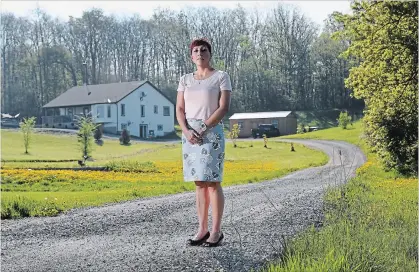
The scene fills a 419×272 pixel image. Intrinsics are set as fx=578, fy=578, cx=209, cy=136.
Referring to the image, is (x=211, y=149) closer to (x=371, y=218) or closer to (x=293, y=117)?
(x=371, y=218)

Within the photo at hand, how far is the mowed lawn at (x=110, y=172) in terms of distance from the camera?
10297 millimetres

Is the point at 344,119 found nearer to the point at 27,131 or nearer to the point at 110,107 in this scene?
the point at 27,131

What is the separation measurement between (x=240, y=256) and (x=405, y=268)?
1673 millimetres

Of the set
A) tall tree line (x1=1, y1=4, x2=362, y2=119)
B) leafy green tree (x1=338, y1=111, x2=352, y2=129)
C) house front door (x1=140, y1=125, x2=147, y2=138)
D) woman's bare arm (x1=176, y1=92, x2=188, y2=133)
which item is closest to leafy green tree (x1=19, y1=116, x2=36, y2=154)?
tall tree line (x1=1, y1=4, x2=362, y2=119)

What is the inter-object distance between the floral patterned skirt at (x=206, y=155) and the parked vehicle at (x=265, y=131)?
14690 mm

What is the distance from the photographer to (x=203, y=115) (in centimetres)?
410

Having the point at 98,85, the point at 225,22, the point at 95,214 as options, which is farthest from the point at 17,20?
the point at 95,214

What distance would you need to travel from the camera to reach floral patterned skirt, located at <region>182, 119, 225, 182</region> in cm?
410

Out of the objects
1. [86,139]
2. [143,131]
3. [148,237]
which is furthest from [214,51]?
[143,131]

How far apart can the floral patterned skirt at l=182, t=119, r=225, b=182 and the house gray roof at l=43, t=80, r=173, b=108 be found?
108ft

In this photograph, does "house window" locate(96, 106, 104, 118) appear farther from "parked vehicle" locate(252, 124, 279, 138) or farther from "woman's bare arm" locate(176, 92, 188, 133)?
"woman's bare arm" locate(176, 92, 188, 133)

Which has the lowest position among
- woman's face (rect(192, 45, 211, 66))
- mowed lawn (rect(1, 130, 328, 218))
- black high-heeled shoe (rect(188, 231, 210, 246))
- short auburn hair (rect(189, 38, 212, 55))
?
mowed lawn (rect(1, 130, 328, 218))

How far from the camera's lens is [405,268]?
5301 mm

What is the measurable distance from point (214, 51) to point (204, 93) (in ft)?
8.54
